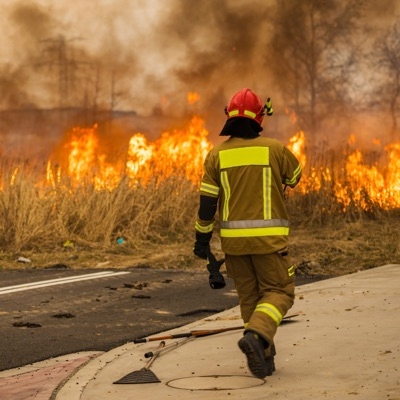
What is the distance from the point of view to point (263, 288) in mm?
7301

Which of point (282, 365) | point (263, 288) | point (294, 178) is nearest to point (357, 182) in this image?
point (282, 365)

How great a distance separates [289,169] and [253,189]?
267 millimetres

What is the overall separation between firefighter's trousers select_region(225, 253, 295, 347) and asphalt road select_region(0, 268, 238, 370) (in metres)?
2.06

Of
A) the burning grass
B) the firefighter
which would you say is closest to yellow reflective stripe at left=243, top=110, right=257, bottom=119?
the firefighter

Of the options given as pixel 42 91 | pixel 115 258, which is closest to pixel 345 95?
pixel 42 91

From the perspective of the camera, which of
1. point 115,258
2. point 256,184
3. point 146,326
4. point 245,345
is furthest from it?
point 115,258

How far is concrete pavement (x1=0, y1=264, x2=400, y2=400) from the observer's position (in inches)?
269

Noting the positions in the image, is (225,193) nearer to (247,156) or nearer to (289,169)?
(247,156)

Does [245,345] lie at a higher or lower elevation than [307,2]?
lower

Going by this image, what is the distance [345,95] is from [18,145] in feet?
29.9

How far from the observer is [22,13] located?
105ft

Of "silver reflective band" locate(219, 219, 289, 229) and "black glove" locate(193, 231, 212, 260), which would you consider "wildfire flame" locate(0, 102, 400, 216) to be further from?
"silver reflective band" locate(219, 219, 289, 229)

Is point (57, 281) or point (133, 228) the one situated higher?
point (133, 228)

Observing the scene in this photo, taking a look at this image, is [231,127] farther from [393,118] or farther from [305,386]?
[393,118]
